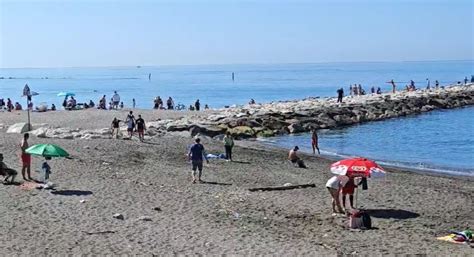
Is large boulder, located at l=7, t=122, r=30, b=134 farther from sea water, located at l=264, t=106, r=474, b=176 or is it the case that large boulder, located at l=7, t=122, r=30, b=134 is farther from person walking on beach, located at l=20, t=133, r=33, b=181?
sea water, located at l=264, t=106, r=474, b=176

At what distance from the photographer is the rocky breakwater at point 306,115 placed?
124ft

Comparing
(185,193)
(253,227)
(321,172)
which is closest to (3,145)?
(185,193)

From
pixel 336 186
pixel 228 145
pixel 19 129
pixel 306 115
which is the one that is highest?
pixel 336 186

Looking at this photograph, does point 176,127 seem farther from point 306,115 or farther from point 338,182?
point 338,182

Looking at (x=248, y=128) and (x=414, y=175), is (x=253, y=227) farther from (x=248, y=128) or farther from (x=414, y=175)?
(x=248, y=128)

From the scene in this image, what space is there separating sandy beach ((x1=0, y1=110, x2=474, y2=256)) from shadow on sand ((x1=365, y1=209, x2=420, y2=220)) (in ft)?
0.11

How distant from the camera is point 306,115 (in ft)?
149

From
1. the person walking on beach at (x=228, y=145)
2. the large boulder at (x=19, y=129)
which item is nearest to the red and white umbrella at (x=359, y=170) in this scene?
the person walking on beach at (x=228, y=145)

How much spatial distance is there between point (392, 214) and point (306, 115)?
94.9 feet

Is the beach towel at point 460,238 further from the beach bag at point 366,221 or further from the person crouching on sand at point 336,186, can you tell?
the person crouching on sand at point 336,186

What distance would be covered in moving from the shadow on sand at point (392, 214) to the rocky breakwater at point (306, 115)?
19.0 m

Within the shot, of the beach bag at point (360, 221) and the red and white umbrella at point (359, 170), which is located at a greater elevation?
the red and white umbrella at point (359, 170)

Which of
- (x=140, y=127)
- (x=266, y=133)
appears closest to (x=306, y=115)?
(x=266, y=133)

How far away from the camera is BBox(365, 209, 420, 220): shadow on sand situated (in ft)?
54.0
